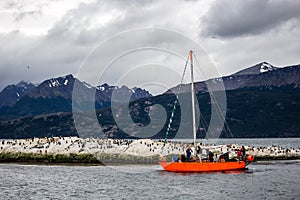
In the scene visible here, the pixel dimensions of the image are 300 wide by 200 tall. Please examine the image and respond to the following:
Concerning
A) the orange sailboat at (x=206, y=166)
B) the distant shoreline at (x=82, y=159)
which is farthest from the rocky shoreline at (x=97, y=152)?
the orange sailboat at (x=206, y=166)

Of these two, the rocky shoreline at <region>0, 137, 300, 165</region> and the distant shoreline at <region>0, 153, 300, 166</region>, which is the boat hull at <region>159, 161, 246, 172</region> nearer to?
the rocky shoreline at <region>0, 137, 300, 165</region>

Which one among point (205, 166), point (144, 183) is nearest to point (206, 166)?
point (205, 166)

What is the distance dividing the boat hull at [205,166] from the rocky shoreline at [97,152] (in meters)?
14.0

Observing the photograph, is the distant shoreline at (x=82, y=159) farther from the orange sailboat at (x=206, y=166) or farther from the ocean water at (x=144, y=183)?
the orange sailboat at (x=206, y=166)

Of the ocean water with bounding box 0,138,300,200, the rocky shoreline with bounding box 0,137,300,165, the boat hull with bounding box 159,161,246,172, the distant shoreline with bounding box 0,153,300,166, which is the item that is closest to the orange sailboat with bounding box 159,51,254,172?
the boat hull with bounding box 159,161,246,172

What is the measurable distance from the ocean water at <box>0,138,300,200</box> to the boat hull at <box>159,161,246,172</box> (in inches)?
59.8

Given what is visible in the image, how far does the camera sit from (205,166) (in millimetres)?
70000

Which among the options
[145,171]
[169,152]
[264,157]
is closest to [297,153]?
[264,157]

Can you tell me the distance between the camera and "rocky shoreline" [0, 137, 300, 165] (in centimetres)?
8850

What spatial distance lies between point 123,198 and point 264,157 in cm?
5130

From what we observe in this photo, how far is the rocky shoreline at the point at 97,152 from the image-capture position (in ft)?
290

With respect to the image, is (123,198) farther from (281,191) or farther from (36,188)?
(281,191)

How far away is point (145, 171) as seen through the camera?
72.7 metres

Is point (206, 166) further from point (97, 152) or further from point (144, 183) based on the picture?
point (97, 152)
